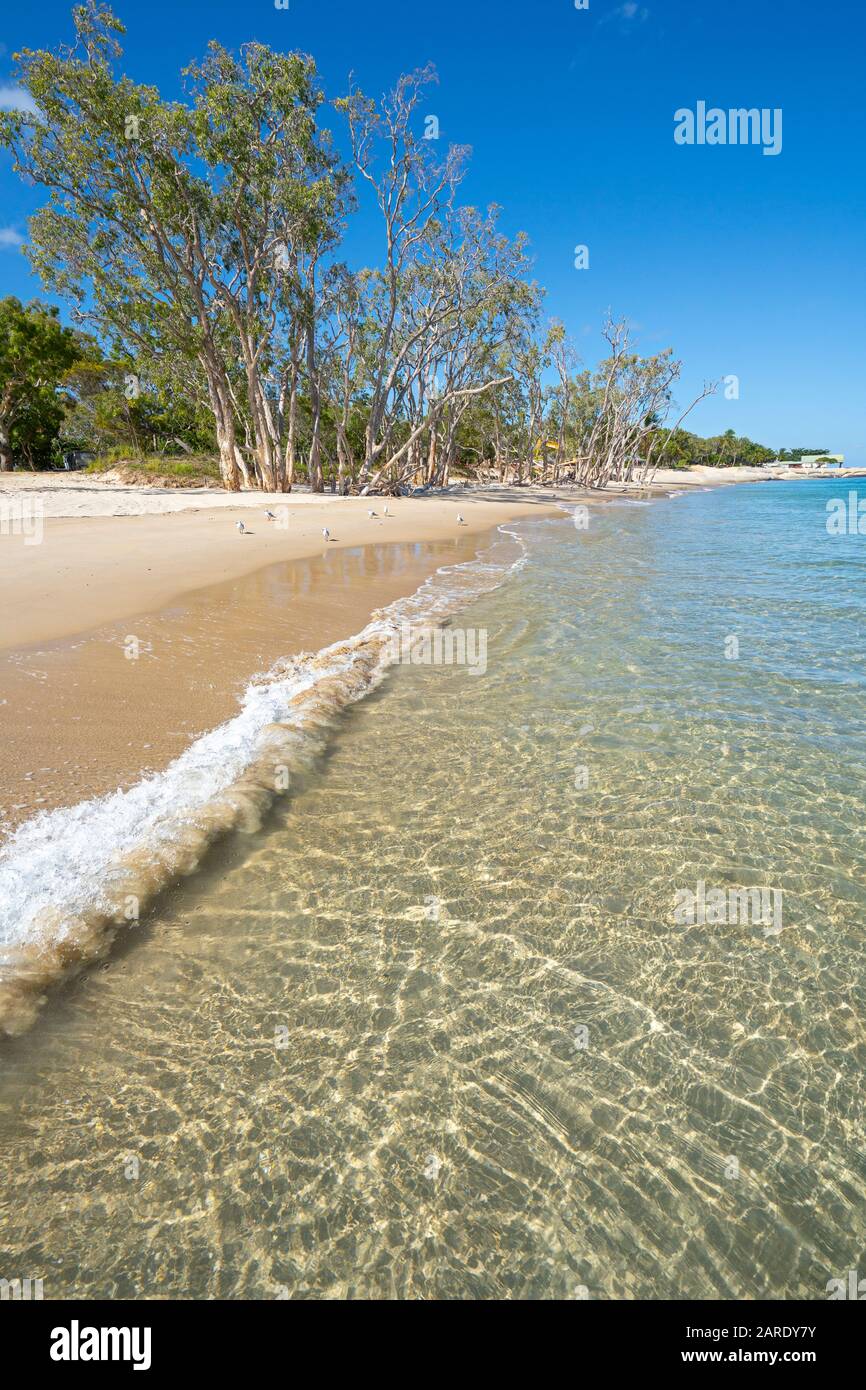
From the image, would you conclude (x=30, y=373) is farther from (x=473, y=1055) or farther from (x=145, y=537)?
(x=473, y=1055)

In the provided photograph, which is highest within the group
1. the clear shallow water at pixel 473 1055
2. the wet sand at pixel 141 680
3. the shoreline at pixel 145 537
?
the shoreline at pixel 145 537

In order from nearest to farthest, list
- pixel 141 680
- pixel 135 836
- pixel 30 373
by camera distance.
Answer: pixel 135 836 < pixel 141 680 < pixel 30 373

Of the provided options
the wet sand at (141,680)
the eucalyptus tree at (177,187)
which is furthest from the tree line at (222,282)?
the wet sand at (141,680)

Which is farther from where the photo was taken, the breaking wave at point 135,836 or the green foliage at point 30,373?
the green foliage at point 30,373

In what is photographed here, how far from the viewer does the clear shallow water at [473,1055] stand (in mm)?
2191

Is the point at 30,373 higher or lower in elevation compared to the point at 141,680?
higher

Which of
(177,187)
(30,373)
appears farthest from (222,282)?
(30,373)

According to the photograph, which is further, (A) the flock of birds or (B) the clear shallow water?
(A) the flock of birds

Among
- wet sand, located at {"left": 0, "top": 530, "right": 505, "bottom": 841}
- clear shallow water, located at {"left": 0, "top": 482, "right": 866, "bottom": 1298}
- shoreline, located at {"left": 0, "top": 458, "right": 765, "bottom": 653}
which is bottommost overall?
clear shallow water, located at {"left": 0, "top": 482, "right": 866, "bottom": 1298}

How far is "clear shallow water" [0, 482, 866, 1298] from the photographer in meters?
2.19

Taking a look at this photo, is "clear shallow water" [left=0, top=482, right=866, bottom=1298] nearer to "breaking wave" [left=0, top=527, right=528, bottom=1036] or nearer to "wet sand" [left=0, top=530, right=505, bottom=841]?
"breaking wave" [left=0, top=527, right=528, bottom=1036]

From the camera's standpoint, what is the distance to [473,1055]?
287cm

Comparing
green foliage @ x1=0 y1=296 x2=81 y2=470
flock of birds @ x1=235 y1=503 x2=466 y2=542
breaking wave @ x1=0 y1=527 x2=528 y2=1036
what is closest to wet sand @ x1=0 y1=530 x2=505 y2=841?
breaking wave @ x1=0 y1=527 x2=528 y2=1036

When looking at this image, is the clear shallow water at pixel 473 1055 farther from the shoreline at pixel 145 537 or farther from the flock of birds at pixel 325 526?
the flock of birds at pixel 325 526
